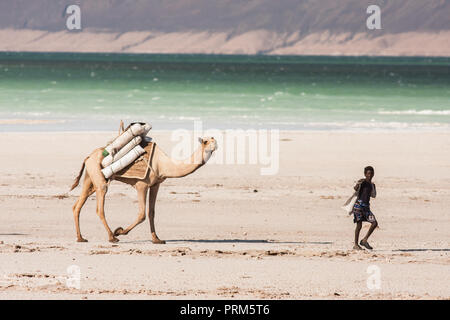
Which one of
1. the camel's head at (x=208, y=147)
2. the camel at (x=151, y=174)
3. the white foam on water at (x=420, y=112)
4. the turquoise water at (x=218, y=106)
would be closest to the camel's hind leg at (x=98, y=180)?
the camel at (x=151, y=174)

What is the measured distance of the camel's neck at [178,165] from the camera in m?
11.6

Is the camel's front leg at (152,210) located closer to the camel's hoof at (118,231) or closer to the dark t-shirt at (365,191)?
the camel's hoof at (118,231)

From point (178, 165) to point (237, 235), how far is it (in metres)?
2.02

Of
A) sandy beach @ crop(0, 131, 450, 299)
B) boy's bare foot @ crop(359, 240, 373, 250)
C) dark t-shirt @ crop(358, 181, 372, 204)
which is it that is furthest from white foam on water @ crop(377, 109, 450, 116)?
dark t-shirt @ crop(358, 181, 372, 204)

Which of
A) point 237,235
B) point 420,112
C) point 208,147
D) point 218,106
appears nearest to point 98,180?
point 208,147

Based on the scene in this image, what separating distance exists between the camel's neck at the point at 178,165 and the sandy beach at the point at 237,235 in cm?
93

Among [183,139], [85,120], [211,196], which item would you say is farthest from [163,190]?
[85,120]

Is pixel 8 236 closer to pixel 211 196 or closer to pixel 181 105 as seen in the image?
pixel 211 196

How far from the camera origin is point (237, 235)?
13359 mm

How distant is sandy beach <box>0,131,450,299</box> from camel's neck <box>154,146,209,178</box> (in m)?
0.93

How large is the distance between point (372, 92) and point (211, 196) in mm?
50029
